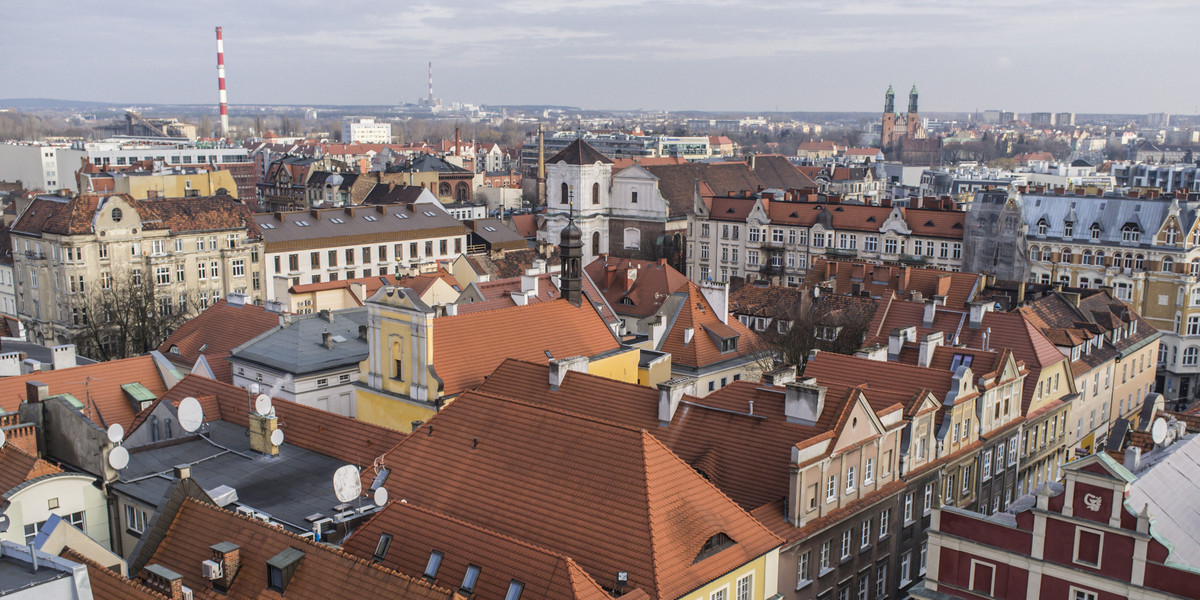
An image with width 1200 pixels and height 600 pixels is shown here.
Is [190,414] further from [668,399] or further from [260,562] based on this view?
[668,399]

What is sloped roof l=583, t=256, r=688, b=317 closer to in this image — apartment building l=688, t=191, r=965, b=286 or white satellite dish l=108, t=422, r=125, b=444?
apartment building l=688, t=191, r=965, b=286

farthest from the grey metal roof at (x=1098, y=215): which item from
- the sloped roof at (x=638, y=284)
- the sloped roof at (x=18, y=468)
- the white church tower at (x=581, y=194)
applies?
the sloped roof at (x=18, y=468)

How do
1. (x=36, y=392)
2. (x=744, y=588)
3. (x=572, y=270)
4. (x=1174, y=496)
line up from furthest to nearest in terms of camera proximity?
(x=572, y=270)
(x=36, y=392)
(x=1174, y=496)
(x=744, y=588)

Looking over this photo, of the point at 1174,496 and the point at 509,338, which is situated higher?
the point at 509,338

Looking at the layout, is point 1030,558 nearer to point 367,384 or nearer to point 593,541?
point 593,541

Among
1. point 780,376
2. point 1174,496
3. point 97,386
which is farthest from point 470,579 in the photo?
point 97,386

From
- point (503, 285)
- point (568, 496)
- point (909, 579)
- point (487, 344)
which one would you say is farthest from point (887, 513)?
point (503, 285)

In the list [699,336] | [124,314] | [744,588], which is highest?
[699,336]
